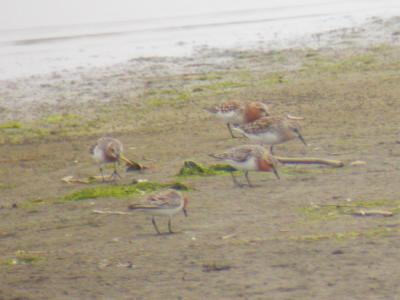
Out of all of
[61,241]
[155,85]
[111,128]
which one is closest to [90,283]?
[61,241]

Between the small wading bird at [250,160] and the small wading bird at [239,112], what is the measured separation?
10.2 feet

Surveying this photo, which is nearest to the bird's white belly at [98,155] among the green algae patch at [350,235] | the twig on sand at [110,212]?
the twig on sand at [110,212]

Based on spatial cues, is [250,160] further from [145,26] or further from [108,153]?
[145,26]

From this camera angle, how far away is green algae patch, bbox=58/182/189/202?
13.1m

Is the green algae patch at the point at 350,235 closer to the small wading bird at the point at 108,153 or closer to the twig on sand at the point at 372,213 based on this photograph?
the twig on sand at the point at 372,213

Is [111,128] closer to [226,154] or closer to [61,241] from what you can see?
[226,154]

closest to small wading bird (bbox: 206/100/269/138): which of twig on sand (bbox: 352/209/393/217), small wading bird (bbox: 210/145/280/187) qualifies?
small wading bird (bbox: 210/145/280/187)

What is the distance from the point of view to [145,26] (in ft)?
105

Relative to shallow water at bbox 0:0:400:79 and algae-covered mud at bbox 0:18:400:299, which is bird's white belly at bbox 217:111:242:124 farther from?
shallow water at bbox 0:0:400:79

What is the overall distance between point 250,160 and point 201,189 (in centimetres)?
71

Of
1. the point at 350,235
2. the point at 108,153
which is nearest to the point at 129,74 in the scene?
the point at 108,153

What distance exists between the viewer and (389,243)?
9.95 meters

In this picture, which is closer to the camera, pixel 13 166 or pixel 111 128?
pixel 13 166

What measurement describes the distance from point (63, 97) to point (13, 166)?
513 cm
